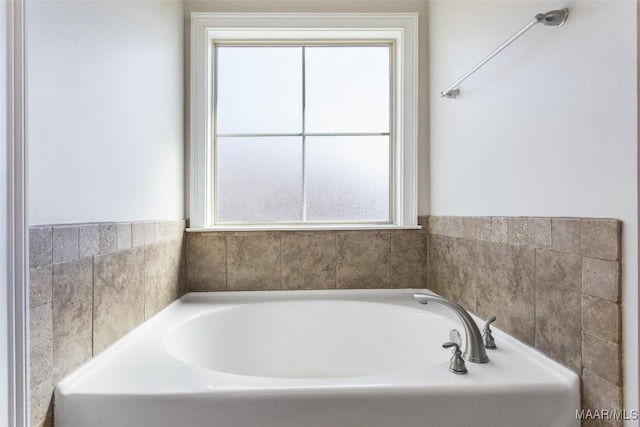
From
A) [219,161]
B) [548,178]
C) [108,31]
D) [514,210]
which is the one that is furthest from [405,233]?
[108,31]

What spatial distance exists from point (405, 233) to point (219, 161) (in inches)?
44.2

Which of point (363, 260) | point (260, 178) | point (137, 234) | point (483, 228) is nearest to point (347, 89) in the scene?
point (260, 178)

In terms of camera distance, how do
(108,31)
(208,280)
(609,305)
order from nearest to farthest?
(609,305) < (108,31) < (208,280)

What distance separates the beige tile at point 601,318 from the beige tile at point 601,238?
108 millimetres

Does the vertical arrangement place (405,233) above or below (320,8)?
below

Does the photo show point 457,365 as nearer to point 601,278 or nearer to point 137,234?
point 601,278

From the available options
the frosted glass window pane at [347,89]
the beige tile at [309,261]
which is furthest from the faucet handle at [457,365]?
the frosted glass window pane at [347,89]

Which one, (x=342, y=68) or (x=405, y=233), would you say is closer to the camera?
(x=405, y=233)

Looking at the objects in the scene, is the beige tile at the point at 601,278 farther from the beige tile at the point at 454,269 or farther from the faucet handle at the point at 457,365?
the beige tile at the point at 454,269

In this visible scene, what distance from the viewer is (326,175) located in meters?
1.84

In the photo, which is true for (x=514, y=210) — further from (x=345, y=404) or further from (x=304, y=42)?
(x=304, y=42)

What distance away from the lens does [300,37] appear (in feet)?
5.91

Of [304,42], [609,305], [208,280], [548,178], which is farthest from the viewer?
[304,42]

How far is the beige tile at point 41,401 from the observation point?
0.71m
